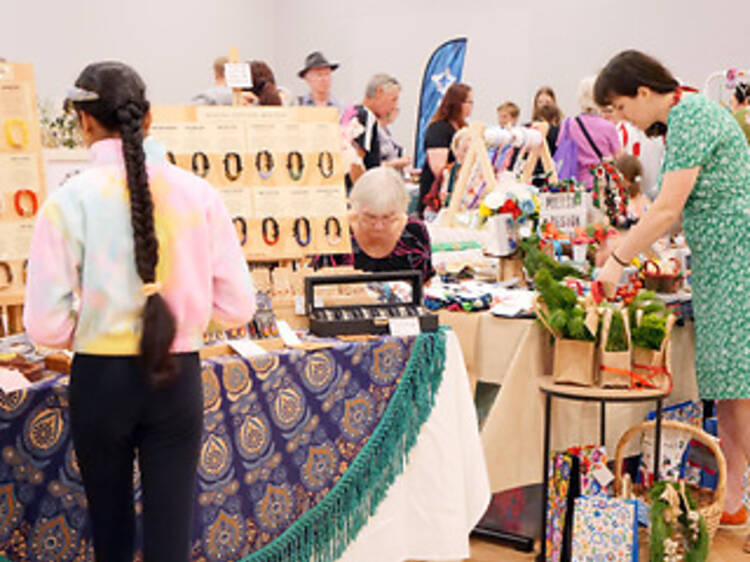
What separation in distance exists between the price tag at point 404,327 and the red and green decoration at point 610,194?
1.63 meters

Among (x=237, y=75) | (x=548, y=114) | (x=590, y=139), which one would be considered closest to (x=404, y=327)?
(x=237, y=75)

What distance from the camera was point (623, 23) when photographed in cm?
893

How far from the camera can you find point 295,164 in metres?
3.15

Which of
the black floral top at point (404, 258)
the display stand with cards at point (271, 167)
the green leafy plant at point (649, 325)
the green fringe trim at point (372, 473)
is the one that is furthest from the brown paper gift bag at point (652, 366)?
the display stand with cards at point (271, 167)

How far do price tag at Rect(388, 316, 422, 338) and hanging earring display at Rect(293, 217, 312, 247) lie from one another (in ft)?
1.67

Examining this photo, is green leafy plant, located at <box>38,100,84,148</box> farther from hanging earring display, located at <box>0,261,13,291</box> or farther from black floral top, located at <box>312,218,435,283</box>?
black floral top, located at <box>312,218,435,283</box>

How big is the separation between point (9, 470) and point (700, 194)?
2271 millimetres

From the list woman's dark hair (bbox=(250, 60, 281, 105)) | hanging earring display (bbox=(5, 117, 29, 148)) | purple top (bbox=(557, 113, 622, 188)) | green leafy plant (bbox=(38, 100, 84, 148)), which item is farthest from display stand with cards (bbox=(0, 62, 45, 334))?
purple top (bbox=(557, 113, 622, 188))

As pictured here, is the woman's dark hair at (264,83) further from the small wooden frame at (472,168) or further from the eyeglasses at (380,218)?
the eyeglasses at (380,218)

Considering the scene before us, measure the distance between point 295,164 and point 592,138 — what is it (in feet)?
9.77

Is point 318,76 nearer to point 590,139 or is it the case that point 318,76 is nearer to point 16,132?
point 590,139

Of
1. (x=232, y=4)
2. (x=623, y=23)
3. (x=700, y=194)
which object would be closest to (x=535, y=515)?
(x=700, y=194)

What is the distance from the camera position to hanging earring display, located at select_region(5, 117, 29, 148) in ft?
8.98

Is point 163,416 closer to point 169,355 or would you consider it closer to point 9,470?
point 169,355
